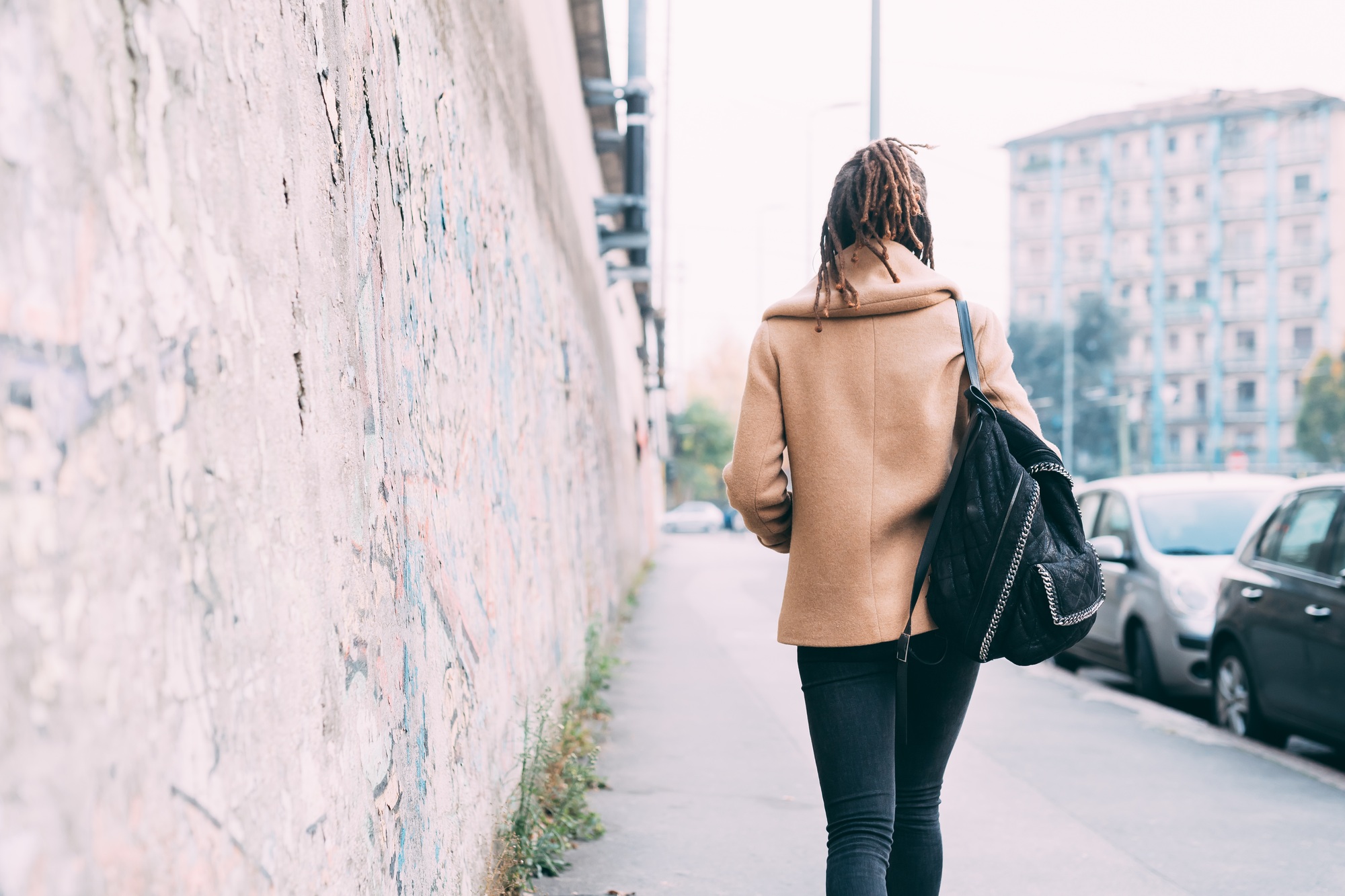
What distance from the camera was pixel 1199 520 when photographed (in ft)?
29.2

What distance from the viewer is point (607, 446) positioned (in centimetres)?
1333

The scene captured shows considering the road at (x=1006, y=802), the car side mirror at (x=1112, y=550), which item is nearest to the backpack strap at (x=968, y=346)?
the road at (x=1006, y=802)

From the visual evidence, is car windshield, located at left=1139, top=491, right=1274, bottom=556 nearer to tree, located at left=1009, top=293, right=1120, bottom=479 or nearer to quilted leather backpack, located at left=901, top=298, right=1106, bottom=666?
quilted leather backpack, located at left=901, top=298, right=1106, bottom=666

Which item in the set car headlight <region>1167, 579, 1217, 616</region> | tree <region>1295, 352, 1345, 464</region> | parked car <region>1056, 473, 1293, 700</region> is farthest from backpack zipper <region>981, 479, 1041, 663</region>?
tree <region>1295, 352, 1345, 464</region>

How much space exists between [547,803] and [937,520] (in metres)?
2.70

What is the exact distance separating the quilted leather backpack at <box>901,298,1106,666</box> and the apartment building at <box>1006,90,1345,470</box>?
228 ft

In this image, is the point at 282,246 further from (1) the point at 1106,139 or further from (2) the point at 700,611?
(1) the point at 1106,139

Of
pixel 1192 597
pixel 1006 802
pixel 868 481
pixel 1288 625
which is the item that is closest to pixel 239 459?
pixel 868 481

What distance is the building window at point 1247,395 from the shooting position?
73.2 m

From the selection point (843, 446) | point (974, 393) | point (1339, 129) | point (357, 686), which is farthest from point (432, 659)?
point (1339, 129)

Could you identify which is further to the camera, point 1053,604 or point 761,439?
point 761,439

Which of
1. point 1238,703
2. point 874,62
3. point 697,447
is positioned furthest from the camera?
point 697,447

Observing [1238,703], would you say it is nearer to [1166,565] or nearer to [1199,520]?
[1166,565]

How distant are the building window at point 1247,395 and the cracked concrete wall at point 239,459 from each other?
77.7m
